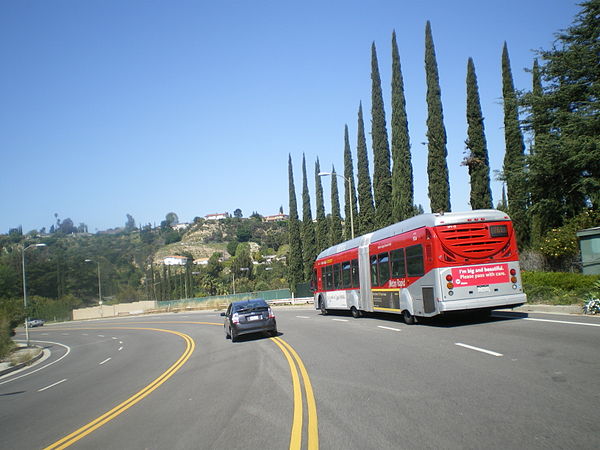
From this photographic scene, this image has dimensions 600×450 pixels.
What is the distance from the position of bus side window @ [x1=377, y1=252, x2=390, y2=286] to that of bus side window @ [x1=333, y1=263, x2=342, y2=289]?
5.62m

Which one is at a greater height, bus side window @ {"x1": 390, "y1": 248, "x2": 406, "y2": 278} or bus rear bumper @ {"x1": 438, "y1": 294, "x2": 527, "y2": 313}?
bus side window @ {"x1": 390, "y1": 248, "x2": 406, "y2": 278}

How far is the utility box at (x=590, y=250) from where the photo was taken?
1972cm

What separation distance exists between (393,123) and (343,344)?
29073 mm

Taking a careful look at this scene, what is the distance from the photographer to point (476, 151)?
35.8 metres

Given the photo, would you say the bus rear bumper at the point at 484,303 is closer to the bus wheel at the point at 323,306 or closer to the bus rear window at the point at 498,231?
the bus rear window at the point at 498,231

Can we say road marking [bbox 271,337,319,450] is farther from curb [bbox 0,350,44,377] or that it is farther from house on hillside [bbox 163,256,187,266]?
house on hillside [bbox 163,256,187,266]

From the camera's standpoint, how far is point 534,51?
95.3ft

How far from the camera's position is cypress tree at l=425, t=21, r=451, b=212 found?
3581 centimetres

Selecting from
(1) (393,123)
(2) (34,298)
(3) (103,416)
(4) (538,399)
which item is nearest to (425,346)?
(4) (538,399)

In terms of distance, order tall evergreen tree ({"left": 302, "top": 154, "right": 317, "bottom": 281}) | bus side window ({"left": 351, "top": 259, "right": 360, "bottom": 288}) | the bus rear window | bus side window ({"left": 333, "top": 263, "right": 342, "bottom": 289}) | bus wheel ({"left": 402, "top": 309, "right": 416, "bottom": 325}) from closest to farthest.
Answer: the bus rear window
bus wheel ({"left": 402, "top": 309, "right": 416, "bottom": 325})
bus side window ({"left": 351, "top": 259, "right": 360, "bottom": 288})
bus side window ({"left": 333, "top": 263, "right": 342, "bottom": 289})
tall evergreen tree ({"left": 302, "top": 154, "right": 317, "bottom": 281})

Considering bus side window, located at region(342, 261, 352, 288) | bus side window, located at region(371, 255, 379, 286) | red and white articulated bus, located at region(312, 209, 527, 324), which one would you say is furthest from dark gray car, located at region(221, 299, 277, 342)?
bus side window, located at region(342, 261, 352, 288)

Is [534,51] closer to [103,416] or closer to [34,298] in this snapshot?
[103,416]

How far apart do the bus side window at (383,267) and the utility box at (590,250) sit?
25.8ft

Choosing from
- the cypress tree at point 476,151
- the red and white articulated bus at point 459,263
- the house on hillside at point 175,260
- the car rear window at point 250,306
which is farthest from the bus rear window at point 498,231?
the house on hillside at point 175,260
